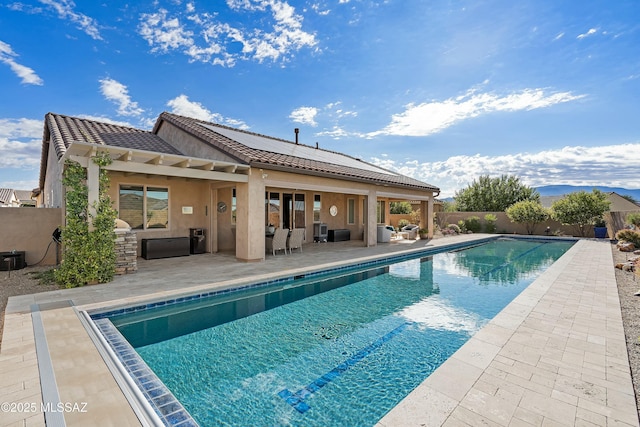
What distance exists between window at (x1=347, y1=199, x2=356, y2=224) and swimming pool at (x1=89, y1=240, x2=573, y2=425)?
9608mm

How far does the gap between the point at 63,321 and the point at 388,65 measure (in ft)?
46.9

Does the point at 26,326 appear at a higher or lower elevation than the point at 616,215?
lower

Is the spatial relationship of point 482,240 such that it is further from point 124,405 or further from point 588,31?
point 124,405

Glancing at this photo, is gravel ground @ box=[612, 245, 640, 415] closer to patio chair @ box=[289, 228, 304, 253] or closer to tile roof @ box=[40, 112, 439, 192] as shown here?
tile roof @ box=[40, 112, 439, 192]

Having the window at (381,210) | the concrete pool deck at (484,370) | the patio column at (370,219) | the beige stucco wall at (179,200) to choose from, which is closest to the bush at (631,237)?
the concrete pool deck at (484,370)

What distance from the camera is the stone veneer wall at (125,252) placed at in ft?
26.7

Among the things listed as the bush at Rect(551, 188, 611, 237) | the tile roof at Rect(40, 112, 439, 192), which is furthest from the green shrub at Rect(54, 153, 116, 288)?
the bush at Rect(551, 188, 611, 237)

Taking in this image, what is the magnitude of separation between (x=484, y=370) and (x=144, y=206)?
461 inches

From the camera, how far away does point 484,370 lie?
3.40 meters

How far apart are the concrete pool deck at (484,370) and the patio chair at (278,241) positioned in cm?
532

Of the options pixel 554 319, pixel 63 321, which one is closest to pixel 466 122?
pixel 554 319

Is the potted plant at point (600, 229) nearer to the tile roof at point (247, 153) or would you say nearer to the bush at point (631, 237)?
the bush at point (631, 237)

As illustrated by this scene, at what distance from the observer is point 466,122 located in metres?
18.0

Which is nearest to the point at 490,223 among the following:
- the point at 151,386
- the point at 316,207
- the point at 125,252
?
the point at 316,207
